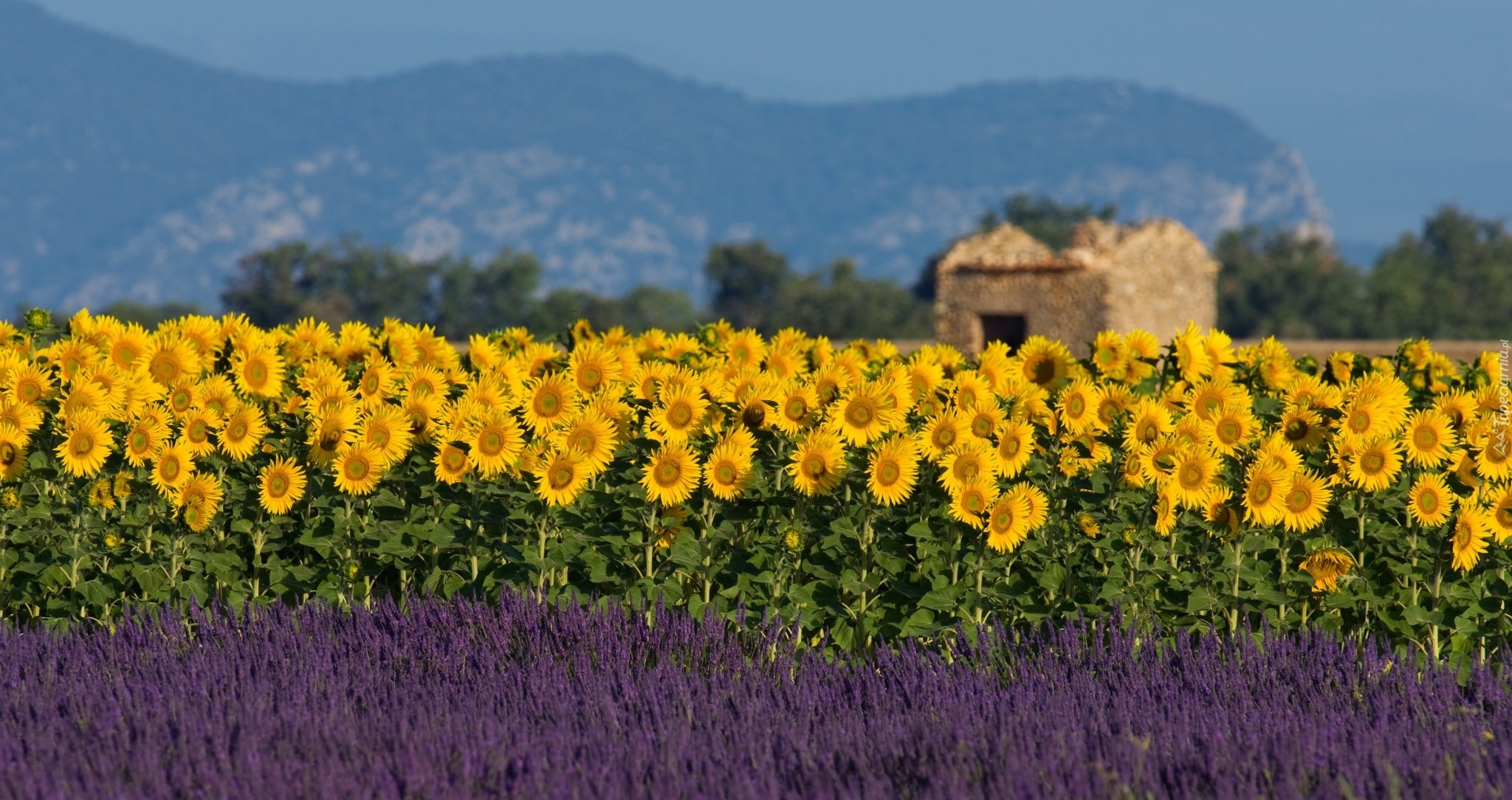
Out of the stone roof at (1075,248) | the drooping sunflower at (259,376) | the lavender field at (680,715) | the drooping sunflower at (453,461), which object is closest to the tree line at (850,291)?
the stone roof at (1075,248)

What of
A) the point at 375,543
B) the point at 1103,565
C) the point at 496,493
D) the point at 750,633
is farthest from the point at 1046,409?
the point at 375,543

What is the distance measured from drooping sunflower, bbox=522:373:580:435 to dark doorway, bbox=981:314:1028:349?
15.1m

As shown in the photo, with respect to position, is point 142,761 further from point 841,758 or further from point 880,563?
→ point 880,563

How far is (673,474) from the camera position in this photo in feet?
16.4

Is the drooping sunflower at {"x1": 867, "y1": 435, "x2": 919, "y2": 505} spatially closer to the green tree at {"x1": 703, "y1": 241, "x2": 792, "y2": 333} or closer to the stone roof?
the stone roof

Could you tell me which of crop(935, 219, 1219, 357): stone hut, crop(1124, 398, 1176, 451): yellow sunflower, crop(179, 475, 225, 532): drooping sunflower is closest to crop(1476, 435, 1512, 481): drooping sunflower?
crop(1124, 398, 1176, 451): yellow sunflower

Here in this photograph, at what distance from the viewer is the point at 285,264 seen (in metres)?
74.2

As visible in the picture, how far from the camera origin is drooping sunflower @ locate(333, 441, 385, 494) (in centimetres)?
531

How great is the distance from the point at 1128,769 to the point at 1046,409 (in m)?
2.59

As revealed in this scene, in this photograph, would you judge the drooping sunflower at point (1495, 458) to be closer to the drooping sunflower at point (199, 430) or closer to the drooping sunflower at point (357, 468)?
the drooping sunflower at point (357, 468)

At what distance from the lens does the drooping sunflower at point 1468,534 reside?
5090 mm

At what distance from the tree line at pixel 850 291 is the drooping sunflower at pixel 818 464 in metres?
38.4

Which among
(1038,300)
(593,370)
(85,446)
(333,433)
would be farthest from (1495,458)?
(1038,300)

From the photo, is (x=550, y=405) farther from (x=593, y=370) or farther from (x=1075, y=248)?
(x=1075, y=248)
